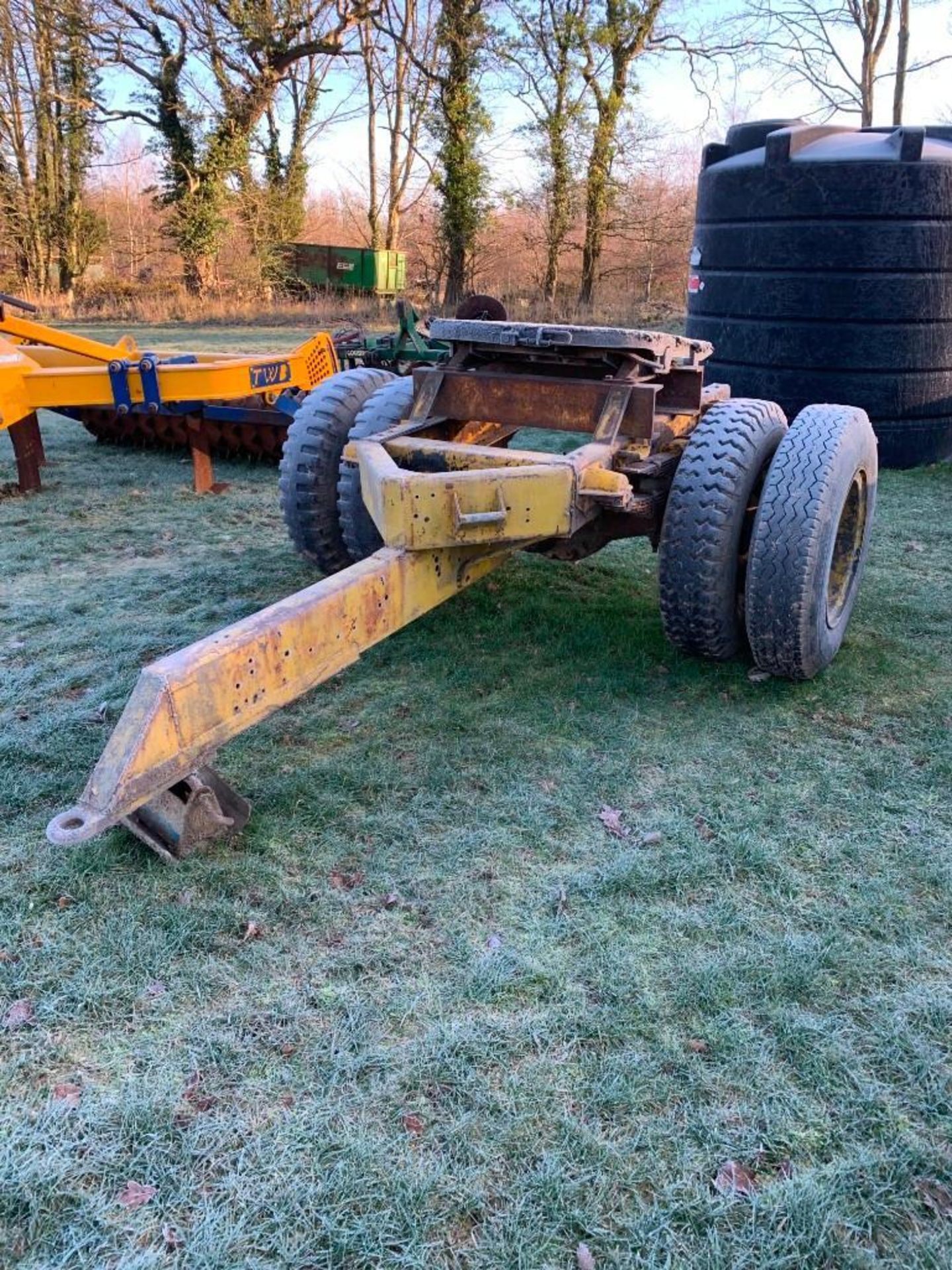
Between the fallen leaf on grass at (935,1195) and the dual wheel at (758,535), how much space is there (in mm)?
1999

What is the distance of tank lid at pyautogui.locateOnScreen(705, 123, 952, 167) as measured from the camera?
6645mm

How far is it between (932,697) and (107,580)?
3.79 meters

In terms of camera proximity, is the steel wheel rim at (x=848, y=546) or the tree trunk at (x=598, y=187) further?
the tree trunk at (x=598, y=187)

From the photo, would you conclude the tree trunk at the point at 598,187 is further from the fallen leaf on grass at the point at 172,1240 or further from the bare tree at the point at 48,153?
the fallen leaf on grass at the point at 172,1240

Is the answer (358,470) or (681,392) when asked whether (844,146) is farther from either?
(358,470)

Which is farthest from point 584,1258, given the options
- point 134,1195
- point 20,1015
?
point 20,1015

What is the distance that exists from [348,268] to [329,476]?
19553 mm

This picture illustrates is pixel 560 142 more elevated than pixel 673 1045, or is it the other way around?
pixel 560 142

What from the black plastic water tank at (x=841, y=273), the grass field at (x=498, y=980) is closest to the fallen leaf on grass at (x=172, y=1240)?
the grass field at (x=498, y=980)

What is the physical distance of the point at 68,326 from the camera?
61.3 ft

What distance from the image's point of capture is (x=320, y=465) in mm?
4293

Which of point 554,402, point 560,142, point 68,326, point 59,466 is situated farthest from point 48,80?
point 554,402

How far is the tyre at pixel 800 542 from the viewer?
3.45 metres

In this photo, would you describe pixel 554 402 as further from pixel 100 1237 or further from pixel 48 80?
pixel 48 80
